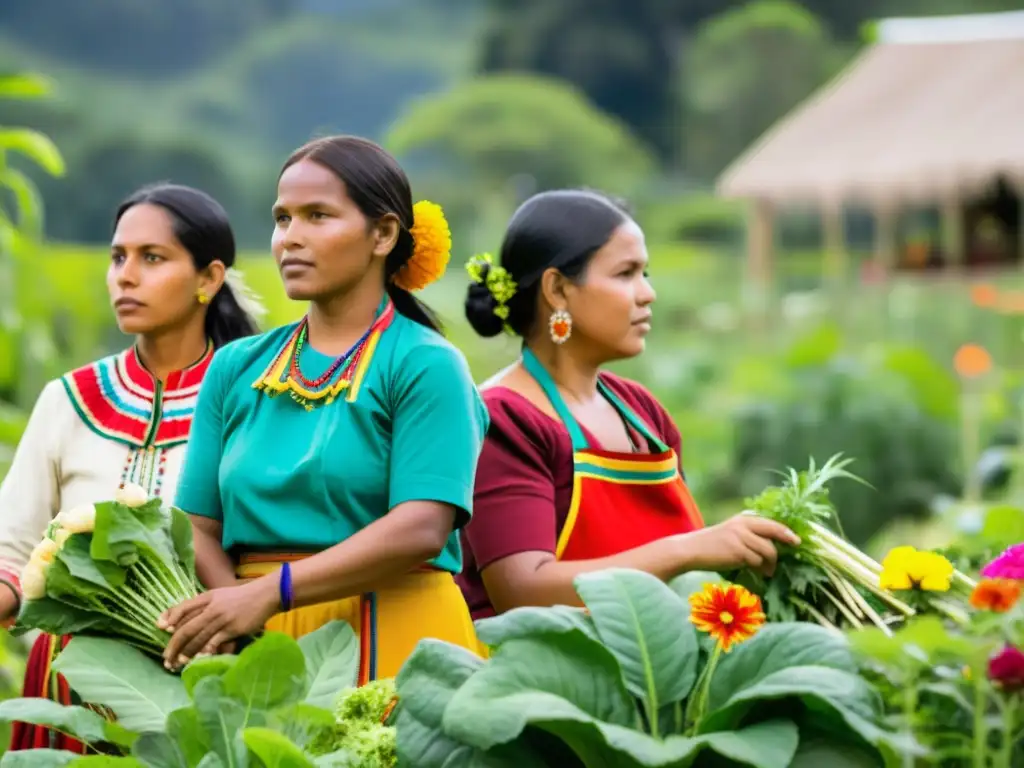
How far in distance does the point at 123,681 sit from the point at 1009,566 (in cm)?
118

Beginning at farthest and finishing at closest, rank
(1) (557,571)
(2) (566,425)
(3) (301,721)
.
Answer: (2) (566,425)
(1) (557,571)
(3) (301,721)

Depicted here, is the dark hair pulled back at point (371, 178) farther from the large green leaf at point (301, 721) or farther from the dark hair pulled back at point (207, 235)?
the large green leaf at point (301, 721)

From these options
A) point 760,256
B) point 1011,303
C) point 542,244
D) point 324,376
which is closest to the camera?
point 324,376

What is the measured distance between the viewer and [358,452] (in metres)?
2.43

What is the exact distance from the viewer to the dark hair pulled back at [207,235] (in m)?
2.96

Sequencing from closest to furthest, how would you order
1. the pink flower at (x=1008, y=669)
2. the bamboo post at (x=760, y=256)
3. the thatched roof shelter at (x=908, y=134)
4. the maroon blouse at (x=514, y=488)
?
the pink flower at (x=1008, y=669), the maroon blouse at (x=514, y=488), the thatched roof shelter at (x=908, y=134), the bamboo post at (x=760, y=256)

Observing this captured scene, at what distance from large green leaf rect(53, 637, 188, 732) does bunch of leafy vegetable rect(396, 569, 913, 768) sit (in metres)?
0.33

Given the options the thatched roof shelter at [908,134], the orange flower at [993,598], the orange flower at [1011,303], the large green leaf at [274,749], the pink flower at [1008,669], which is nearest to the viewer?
the pink flower at [1008,669]

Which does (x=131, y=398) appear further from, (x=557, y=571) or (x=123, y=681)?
(x=557, y=571)

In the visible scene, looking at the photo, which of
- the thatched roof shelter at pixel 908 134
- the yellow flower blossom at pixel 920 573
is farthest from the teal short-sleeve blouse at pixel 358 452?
the thatched roof shelter at pixel 908 134

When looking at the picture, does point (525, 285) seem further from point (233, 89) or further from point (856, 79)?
point (233, 89)

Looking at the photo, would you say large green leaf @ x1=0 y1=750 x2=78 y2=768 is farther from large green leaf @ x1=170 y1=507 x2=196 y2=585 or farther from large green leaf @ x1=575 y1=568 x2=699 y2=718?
large green leaf @ x1=575 y1=568 x2=699 y2=718

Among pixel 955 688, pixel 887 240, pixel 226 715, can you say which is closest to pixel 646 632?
pixel 955 688

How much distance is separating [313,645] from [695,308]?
680 inches
